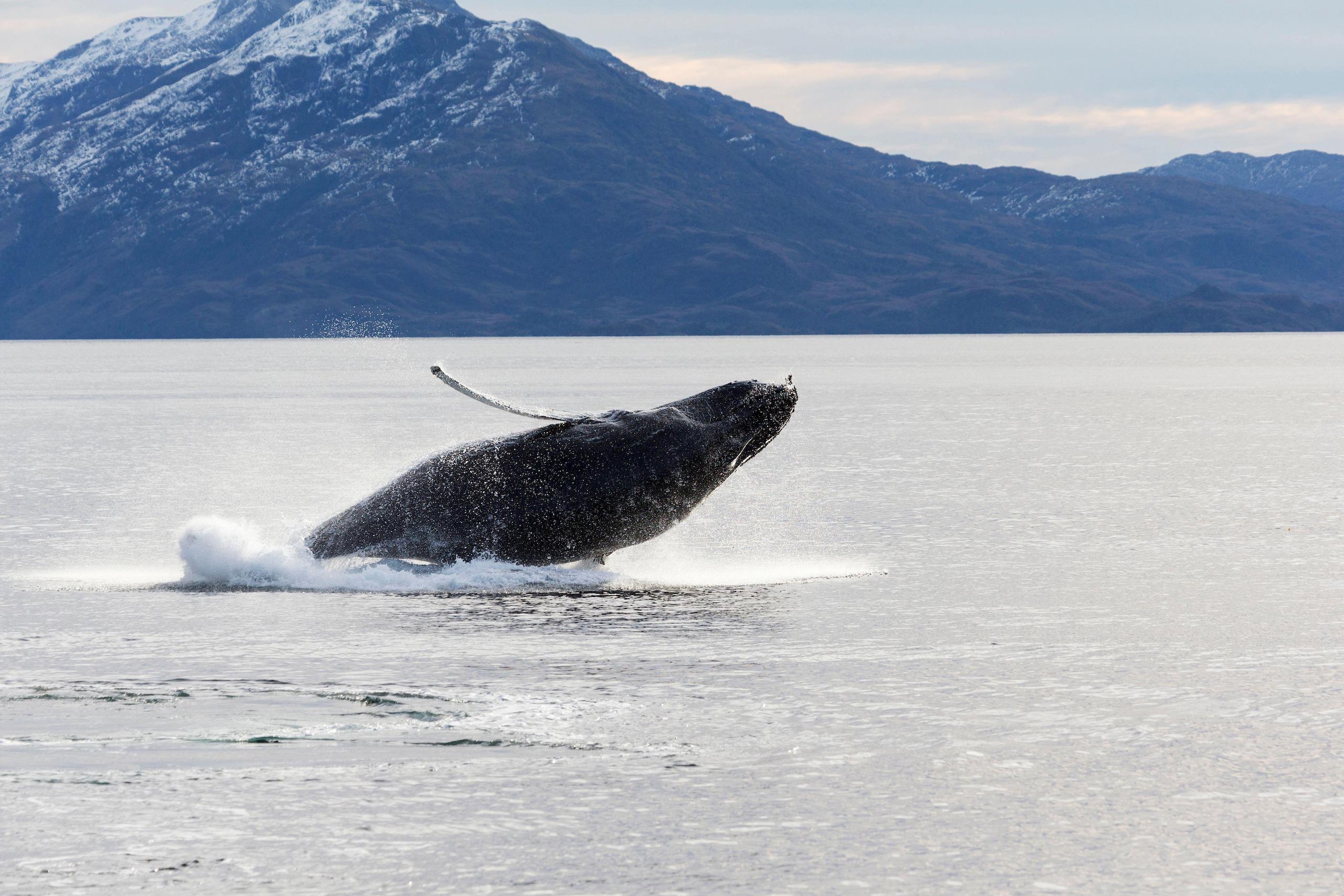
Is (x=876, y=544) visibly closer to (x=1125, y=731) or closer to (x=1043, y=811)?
(x=1125, y=731)

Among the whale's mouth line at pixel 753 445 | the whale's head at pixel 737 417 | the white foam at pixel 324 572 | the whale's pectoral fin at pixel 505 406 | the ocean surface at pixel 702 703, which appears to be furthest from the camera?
the whale's mouth line at pixel 753 445

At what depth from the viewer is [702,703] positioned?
45.3 ft

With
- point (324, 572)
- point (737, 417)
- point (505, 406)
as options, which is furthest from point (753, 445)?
point (324, 572)

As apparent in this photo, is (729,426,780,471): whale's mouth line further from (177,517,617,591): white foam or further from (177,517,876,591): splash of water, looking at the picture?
(177,517,617,591): white foam

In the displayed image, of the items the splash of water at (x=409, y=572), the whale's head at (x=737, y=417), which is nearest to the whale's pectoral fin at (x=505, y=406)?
the whale's head at (x=737, y=417)

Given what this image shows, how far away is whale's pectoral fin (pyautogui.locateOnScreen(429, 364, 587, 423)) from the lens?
1788 centimetres

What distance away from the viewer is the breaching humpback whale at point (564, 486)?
65.3 ft

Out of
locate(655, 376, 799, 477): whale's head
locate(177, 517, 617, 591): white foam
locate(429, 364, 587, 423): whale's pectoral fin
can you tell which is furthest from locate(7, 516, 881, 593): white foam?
locate(429, 364, 587, 423): whale's pectoral fin

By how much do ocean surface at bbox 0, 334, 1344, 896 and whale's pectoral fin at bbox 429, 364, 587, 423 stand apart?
1948 millimetres

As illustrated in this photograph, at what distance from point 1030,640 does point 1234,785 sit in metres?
5.46

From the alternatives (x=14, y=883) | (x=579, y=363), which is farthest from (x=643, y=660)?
(x=579, y=363)

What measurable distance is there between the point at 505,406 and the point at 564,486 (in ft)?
5.18

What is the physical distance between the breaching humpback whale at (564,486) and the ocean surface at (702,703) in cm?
48

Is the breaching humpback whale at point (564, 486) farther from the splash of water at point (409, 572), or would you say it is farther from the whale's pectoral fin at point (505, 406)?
the splash of water at point (409, 572)
